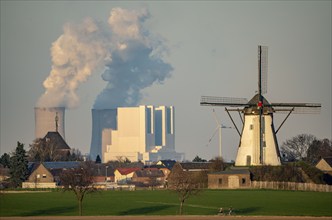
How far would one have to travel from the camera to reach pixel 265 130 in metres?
111

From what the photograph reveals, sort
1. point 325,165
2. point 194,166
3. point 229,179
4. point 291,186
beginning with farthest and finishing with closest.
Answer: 1. point 194,166
2. point 325,165
3. point 229,179
4. point 291,186

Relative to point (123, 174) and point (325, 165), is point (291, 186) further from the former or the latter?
point (123, 174)

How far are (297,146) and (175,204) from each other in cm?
9531

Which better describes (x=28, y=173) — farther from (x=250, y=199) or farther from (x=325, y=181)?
(x=250, y=199)

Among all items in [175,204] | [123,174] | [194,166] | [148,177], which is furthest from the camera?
[123,174]

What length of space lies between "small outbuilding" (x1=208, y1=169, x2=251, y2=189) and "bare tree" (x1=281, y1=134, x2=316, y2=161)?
56.2m

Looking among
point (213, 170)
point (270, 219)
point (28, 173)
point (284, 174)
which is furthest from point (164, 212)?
point (28, 173)

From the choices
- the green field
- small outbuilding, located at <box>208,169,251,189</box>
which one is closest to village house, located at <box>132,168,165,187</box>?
small outbuilding, located at <box>208,169,251,189</box>

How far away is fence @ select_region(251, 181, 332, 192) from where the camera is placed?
101 metres

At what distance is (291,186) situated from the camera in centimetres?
10512

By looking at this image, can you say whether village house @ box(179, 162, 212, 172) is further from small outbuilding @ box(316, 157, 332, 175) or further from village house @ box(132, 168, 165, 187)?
small outbuilding @ box(316, 157, 332, 175)

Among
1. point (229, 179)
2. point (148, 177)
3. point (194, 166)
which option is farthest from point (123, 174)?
point (229, 179)

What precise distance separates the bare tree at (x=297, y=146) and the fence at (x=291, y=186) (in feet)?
198

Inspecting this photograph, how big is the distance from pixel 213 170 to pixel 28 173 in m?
31.9
